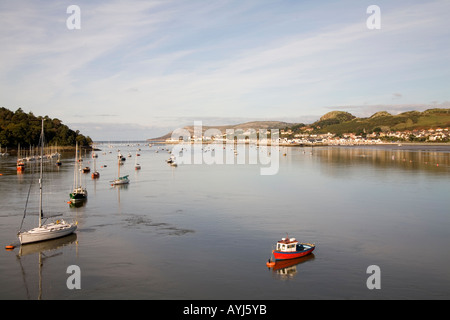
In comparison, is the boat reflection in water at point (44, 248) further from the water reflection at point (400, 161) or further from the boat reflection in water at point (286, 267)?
the water reflection at point (400, 161)

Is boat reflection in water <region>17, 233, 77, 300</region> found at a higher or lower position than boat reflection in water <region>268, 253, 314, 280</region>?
higher

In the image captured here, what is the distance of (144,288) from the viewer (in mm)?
23359

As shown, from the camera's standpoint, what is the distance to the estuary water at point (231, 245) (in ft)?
76.9

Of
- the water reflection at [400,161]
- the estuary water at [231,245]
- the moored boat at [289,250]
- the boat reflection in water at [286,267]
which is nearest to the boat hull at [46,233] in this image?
the estuary water at [231,245]

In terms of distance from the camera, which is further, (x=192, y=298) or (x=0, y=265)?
(x=0, y=265)

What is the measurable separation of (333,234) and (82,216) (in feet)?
86.4

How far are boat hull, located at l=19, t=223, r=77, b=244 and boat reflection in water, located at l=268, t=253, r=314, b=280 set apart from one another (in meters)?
18.2

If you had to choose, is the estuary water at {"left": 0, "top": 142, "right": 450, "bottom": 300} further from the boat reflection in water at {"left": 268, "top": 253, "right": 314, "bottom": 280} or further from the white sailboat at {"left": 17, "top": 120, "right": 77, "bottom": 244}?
the white sailboat at {"left": 17, "top": 120, "right": 77, "bottom": 244}

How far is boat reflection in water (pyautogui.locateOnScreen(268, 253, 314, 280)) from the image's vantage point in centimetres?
2562

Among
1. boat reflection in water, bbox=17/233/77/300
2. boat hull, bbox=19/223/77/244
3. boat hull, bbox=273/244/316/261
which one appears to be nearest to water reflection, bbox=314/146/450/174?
boat hull, bbox=273/244/316/261
